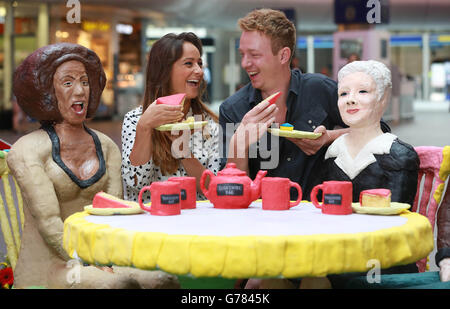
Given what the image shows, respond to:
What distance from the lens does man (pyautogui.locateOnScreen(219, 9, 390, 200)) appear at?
3178 millimetres

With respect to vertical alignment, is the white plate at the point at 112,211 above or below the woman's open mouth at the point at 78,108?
below

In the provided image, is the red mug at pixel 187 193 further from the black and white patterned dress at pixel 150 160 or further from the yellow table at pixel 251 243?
the black and white patterned dress at pixel 150 160

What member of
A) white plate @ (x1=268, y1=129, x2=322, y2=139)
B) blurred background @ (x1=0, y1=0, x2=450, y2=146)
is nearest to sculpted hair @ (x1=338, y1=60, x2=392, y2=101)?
white plate @ (x1=268, y1=129, x2=322, y2=139)

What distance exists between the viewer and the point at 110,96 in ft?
65.8

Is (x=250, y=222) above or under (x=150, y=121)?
under

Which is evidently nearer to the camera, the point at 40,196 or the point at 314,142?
the point at 40,196

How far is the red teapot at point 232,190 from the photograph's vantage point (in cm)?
252

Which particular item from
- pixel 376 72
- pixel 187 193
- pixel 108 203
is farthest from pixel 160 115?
pixel 376 72

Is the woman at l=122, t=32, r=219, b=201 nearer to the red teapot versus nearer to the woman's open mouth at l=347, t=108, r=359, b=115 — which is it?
the red teapot

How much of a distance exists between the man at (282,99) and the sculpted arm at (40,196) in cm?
83

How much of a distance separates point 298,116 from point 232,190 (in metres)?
0.96

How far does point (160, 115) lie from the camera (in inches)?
112

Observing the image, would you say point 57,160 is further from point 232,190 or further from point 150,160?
point 232,190

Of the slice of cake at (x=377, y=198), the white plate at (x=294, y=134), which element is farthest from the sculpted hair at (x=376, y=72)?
the slice of cake at (x=377, y=198)
